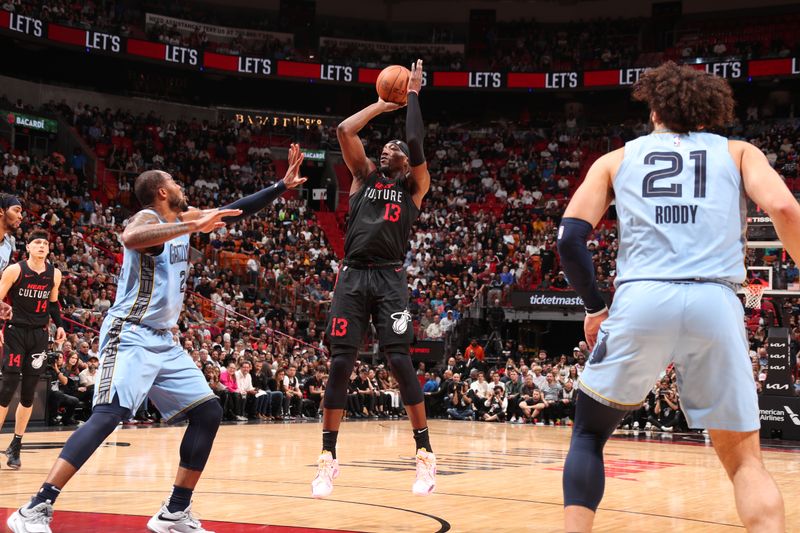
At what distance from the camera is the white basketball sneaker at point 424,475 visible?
581 centimetres

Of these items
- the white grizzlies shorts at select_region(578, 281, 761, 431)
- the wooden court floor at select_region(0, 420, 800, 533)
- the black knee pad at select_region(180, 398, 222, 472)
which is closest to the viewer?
the white grizzlies shorts at select_region(578, 281, 761, 431)

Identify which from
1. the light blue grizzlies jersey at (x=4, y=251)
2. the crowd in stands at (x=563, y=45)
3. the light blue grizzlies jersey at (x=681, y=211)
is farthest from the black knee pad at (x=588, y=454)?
the crowd in stands at (x=563, y=45)

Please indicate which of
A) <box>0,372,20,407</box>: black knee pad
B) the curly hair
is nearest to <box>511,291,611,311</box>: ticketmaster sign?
<box>0,372,20,407</box>: black knee pad

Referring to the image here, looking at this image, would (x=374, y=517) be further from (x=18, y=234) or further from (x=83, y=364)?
(x=18, y=234)

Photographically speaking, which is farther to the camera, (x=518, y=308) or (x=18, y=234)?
(x=518, y=308)

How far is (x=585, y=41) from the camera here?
34781mm

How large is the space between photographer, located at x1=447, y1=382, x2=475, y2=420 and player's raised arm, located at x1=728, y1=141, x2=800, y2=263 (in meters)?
16.8

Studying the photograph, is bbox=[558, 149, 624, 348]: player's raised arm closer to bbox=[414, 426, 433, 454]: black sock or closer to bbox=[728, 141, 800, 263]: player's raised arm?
bbox=[728, 141, 800, 263]: player's raised arm

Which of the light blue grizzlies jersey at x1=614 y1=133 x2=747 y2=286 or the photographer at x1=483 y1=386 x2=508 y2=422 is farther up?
the light blue grizzlies jersey at x1=614 y1=133 x2=747 y2=286

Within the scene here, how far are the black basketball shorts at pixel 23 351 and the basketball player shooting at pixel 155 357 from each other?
3.94m

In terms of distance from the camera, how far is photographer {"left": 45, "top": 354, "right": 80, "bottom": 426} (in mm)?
13562

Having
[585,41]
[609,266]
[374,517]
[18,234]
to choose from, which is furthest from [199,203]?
[374,517]

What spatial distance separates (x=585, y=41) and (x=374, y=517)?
104ft

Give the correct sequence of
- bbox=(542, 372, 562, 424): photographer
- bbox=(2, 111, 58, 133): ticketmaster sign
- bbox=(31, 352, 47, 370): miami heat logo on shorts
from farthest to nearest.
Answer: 1. bbox=(2, 111, 58, 133): ticketmaster sign
2. bbox=(542, 372, 562, 424): photographer
3. bbox=(31, 352, 47, 370): miami heat logo on shorts
